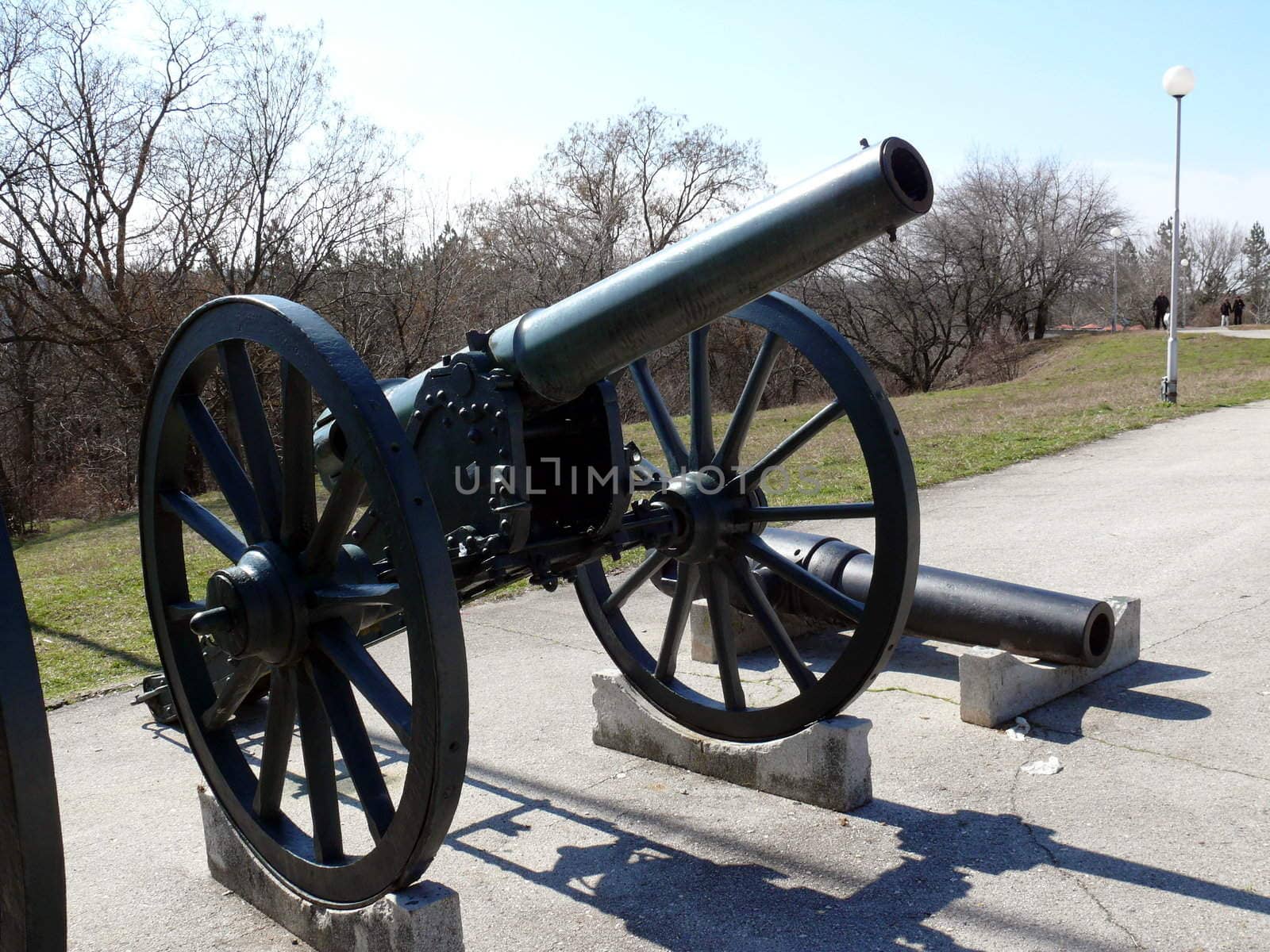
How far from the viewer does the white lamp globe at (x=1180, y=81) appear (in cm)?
1709

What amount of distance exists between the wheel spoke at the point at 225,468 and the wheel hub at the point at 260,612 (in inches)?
8.3

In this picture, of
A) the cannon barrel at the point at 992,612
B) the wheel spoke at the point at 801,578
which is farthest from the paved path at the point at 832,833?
the wheel spoke at the point at 801,578

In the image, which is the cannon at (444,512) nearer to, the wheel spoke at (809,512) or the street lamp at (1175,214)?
the wheel spoke at (809,512)

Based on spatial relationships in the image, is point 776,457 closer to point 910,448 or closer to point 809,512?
point 809,512

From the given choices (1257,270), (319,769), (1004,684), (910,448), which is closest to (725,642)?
(1004,684)

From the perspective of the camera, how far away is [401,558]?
2.53 metres

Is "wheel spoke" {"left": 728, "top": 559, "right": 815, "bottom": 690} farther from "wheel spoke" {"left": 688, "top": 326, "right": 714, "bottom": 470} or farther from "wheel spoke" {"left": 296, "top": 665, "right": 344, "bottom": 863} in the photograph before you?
"wheel spoke" {"left": 296, "top": 665, "right": 344, "bottom": 863}

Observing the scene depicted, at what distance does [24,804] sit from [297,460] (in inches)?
50.8

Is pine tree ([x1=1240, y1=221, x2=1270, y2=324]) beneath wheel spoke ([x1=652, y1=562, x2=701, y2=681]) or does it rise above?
above

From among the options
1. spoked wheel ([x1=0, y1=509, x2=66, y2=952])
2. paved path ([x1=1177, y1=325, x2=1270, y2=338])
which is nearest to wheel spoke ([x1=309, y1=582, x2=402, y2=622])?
spoked wheel ([x1=0, y1=509, x2=66, y2=952])

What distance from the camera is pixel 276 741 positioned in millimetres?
3172

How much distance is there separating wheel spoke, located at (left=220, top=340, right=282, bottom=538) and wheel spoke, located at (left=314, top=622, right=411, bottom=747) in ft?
1.13

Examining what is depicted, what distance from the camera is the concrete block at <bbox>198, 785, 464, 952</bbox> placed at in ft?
8.79

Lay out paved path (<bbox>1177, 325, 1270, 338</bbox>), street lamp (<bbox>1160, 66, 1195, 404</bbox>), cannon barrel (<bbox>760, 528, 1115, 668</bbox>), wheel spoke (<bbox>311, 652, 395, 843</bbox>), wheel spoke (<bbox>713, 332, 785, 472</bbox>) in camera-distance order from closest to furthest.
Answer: wheel spoke (<bbox>311, 652, 395, 843</bbox>), wheel spoke (<bbox>713, 332, 785, 472</bbox>), cannon barrel (<bbox>760, 528, 1115, 668</bbox>), street lamp (<bbox>1160, 66, 1195, 404</bbox>), paved path (<bbox>1177, 325, 1270, 338</bbox>)
